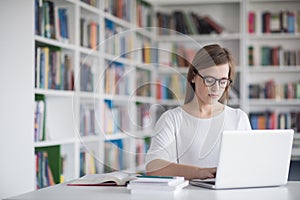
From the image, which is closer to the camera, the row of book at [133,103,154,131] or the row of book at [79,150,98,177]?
the row of book at [133,103,154,131]

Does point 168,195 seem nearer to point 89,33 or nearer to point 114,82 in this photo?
point 114,82

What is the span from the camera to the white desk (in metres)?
2.02

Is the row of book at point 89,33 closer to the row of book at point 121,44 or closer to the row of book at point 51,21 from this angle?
the row of book at point 51,21

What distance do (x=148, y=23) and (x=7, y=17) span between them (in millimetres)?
2485

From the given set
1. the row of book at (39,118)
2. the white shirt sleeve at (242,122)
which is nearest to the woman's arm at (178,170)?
the white shirt sleeve at (242,122)

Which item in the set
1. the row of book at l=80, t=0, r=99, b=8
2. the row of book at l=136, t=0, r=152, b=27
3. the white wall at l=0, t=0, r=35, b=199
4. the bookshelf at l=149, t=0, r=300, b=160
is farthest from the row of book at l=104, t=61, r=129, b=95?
the bookshelf at l=149, t=0, r=300, b=160

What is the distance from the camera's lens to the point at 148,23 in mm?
5910

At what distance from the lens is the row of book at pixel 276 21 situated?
578 cm

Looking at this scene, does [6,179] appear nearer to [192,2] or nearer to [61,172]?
[61,172]

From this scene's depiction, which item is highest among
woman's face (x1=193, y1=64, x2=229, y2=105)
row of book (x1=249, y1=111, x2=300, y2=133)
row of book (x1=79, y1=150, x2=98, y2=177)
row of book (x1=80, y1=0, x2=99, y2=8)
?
row of book (x1=80, y1=0, x2=99, y2=8)

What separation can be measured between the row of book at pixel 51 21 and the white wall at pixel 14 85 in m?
0.19

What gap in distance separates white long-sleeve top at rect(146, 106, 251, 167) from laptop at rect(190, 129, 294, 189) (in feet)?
0.68

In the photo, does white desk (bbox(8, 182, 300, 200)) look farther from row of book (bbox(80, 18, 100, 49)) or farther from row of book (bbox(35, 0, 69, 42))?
row of book (bbox(80, 18, 100, 49))

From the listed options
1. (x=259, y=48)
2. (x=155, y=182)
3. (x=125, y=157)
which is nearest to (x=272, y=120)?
(x=259, y=48)
